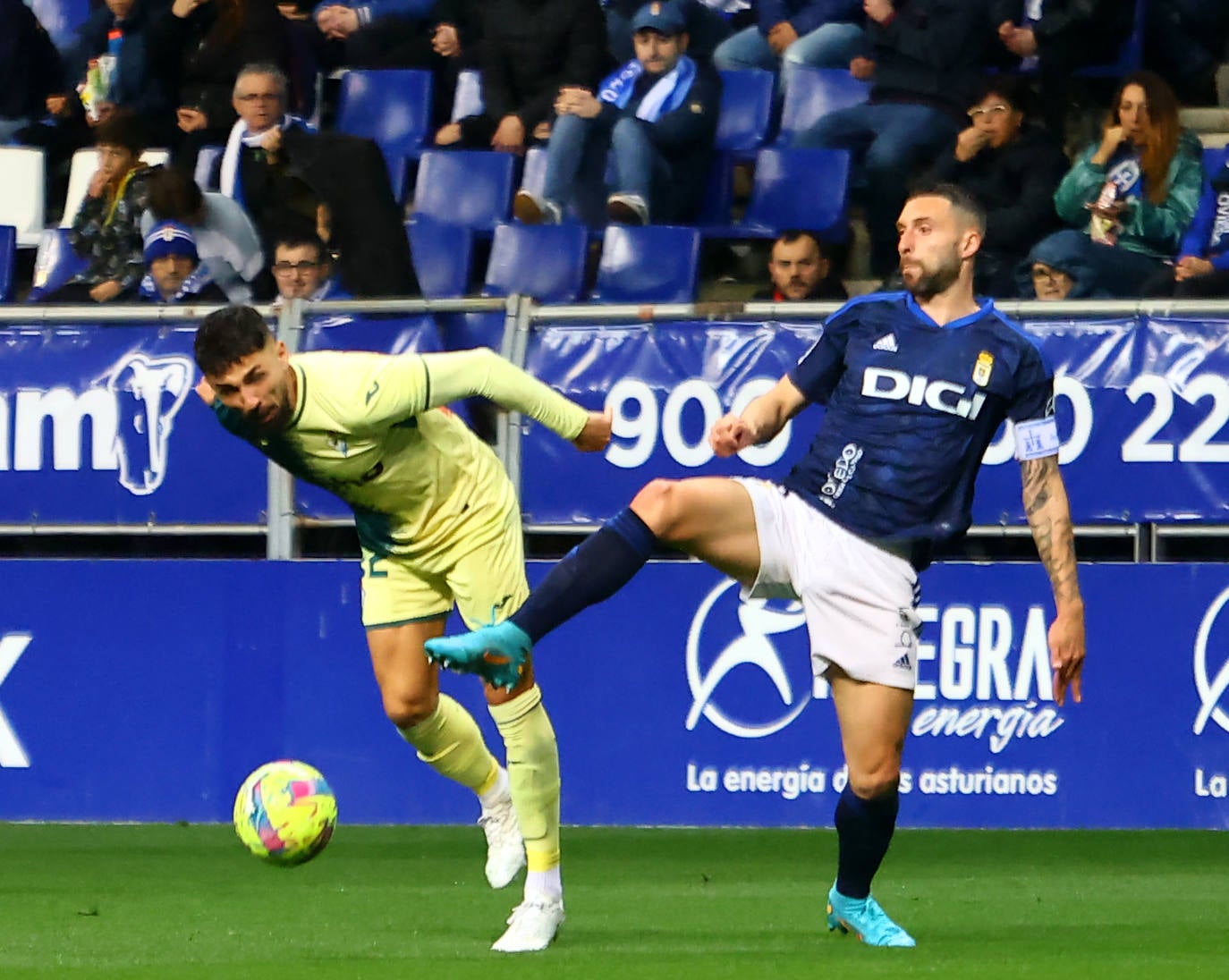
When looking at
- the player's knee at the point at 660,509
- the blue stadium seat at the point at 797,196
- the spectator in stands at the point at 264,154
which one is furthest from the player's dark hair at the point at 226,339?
the blue stadium seat at the point at 797,196

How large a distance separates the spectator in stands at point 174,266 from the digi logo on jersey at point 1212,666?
16.8ft

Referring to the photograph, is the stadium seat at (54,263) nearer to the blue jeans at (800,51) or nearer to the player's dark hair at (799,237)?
the blue jeans at (800,51)

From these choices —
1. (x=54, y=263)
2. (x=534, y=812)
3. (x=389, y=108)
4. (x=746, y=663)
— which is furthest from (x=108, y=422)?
(x=534, y=812)

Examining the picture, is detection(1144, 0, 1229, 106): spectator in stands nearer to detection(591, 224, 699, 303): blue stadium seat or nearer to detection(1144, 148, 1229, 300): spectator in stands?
detection(1144, 148, 1229, 300): spectator in stands

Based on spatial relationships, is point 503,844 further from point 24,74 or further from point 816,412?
point 24,74

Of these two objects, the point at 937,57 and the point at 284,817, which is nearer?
the point at 284,817

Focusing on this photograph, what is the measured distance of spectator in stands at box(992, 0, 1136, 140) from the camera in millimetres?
12227

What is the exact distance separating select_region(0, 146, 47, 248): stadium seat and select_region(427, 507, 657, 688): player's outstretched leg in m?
8.74

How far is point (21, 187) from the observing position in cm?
1375

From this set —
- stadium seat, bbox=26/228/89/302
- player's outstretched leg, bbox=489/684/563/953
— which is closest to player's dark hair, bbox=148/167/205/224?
stadium seat, bbox=26/228/89/302

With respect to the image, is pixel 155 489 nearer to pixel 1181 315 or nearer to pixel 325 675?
pixel 325 675

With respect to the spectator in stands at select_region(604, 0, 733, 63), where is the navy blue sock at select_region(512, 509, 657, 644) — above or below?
below

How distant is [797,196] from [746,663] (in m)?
3.20

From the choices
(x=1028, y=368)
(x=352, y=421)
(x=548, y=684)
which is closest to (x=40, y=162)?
(x=548, y=684)
